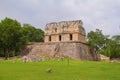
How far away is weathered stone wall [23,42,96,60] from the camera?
5534 centimetres

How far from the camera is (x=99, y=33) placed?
66500mm

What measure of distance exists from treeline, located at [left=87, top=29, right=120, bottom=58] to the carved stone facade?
3.66 meters

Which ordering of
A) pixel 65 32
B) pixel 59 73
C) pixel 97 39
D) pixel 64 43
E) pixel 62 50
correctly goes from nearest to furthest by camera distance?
pixel 59 73, pixel 62 50, pixel 64 43, pixel 65 32, pixel 97 39

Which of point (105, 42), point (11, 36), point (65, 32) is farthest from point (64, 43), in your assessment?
point (105, 42)

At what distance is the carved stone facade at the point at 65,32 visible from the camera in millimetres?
58188

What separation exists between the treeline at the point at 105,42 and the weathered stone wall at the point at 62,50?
448 cm

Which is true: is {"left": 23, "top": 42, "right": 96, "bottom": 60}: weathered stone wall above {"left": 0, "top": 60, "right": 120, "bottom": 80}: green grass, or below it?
above

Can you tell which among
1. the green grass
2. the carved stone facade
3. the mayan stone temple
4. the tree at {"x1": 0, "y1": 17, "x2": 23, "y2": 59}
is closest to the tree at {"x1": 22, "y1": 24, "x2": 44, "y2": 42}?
the mayan stone temple

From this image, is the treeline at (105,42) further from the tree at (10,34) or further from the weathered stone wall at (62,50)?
the tree at (10,34)

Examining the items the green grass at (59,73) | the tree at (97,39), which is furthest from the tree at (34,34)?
the green grass at (59,73)

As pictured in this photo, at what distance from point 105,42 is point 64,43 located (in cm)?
1424

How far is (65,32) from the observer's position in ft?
194

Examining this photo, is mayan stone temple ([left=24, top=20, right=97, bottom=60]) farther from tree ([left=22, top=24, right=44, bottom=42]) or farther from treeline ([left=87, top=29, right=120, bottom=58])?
tree ([left=22, top=24, right=44, bottom=42])

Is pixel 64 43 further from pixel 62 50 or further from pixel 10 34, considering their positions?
pixel 10 34
